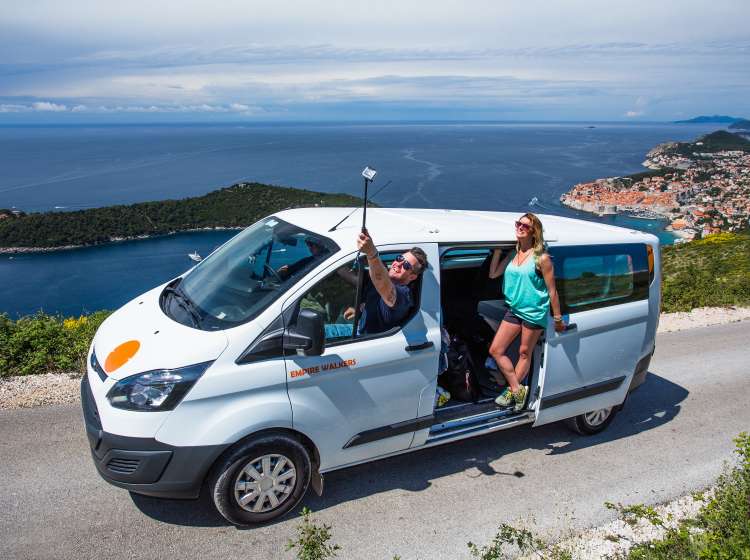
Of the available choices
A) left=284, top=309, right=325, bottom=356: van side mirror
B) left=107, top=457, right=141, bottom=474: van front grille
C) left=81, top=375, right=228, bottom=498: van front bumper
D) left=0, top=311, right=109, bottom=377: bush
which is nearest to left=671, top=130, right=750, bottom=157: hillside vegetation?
left=0, top=311, right=109, bottom=377: bush

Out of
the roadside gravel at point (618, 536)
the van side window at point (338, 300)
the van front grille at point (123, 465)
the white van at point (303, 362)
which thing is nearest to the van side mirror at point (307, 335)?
the white van at point (303, 362)

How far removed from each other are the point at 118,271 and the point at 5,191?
243 ft

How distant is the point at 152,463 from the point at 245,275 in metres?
1.49

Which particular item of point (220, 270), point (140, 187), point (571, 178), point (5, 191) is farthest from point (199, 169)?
point (220, 270)

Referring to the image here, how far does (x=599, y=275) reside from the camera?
522cm

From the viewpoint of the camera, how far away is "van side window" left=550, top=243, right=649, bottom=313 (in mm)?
5004

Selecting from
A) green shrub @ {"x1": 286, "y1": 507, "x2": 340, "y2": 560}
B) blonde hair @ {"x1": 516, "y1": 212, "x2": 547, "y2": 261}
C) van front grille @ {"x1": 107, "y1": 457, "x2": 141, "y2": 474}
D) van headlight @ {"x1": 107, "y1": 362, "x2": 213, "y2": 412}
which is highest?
blonde hair @ {"x1": 516, "y1": 212, "x2": 547, "y2": 261}

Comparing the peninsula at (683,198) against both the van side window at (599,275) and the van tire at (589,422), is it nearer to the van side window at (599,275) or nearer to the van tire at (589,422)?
the van tire at (589,422)

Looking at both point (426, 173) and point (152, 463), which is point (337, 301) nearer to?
point (152, 463)

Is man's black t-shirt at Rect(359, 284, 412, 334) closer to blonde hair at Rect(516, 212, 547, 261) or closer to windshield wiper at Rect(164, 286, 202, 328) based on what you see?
windshield wiper at Rect(164, 286, 202, 328)

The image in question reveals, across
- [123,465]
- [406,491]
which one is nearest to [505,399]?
[406,491]

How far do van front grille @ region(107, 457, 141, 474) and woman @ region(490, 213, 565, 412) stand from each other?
2972mm

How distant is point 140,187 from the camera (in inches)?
3880

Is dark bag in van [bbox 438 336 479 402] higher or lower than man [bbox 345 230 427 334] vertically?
lower
